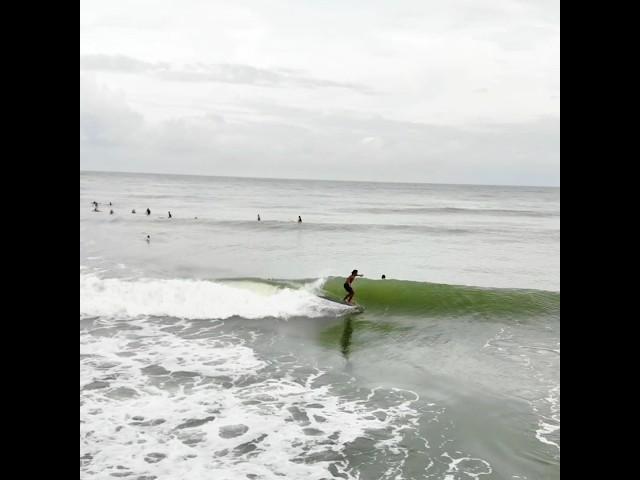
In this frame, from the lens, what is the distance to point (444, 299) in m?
21.6

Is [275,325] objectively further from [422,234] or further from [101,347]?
[422,234]

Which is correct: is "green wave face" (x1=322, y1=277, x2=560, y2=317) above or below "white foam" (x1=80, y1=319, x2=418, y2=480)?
above

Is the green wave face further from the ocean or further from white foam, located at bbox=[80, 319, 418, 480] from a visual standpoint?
white foam, located at bbox=[80, 319, 418, 480]

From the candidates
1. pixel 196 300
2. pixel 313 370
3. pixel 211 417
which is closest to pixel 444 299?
pixel 313 370

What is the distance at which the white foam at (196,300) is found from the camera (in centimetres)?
1888

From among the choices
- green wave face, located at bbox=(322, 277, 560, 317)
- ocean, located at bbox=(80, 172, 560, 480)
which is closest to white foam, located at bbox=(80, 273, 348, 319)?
ocean, located at bbox=(80, 172, 560, 480)

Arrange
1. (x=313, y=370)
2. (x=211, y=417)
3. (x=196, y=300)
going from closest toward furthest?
1. (x=211, y=417)
2. (x=313, y=370)
3. (x=196, y=300)

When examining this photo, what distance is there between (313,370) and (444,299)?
9915 mm

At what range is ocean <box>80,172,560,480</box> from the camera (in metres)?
9.02

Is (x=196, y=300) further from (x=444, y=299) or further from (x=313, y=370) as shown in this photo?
(x=444, y=299)

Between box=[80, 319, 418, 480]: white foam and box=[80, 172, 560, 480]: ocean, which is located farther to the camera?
box=[80, 172, 560, 480]: ocean

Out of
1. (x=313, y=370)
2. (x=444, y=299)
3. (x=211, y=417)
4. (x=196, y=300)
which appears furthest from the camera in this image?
(x=444, y=299)

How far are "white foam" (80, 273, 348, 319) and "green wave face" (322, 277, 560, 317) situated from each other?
193 centimetres

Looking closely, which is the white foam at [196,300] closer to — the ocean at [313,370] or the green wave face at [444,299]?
the ocean at [313,370]
